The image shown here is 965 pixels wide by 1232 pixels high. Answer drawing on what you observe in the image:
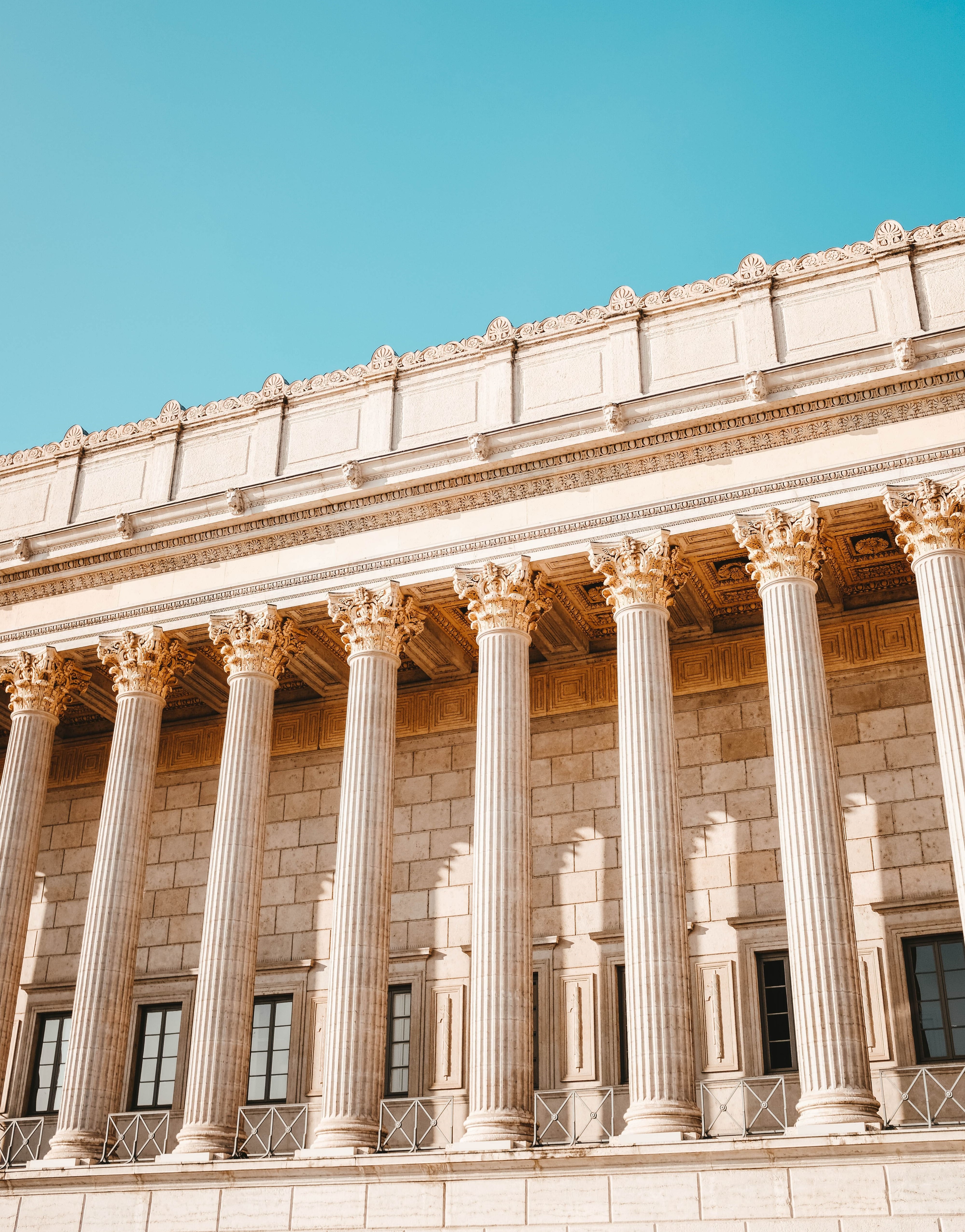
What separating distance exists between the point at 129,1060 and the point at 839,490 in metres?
20.8

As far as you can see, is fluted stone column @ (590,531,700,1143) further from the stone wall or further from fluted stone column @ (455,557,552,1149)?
the stone wall

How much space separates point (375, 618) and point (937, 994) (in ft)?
44.8

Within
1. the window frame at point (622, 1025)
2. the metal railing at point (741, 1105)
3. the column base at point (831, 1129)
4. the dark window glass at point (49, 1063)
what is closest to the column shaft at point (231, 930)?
the dark window glass at point (49, 1063)

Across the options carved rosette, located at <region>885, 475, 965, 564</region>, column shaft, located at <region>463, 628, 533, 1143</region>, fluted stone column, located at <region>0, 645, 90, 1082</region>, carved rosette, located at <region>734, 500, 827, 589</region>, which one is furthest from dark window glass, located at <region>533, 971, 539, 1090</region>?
carved rosette, located at <region>885, 475, 965, 564</region>

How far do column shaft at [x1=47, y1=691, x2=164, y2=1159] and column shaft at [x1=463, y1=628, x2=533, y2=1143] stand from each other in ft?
23.5

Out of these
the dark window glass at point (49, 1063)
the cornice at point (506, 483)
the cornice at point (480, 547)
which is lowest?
the dark window glass at point (49, 1063)

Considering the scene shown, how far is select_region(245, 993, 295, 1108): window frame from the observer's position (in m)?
31.4

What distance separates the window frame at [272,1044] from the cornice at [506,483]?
1030 centimetres

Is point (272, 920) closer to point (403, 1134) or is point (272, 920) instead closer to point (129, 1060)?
point (129, 1060)

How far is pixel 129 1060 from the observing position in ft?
108

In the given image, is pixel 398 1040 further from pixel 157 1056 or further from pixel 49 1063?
pixel 49 1063

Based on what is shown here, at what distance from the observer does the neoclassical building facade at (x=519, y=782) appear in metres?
23.9

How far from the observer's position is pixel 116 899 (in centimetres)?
2888

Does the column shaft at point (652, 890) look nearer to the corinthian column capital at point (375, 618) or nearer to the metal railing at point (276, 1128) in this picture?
the corinthian column capital at point (375, 618)
